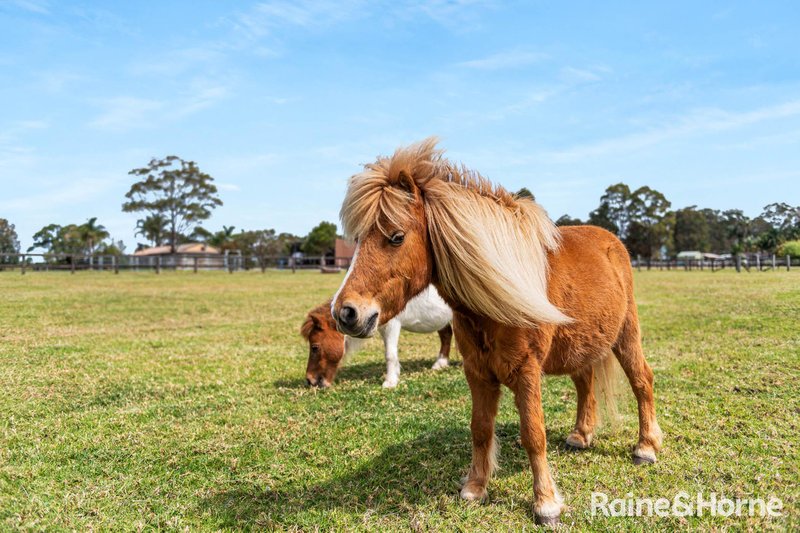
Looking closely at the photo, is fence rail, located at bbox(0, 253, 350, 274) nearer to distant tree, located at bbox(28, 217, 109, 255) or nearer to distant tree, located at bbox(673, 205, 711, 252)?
distant tree, located at bbox(28, 217, 109, 255)

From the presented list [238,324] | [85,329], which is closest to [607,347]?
[238,324]

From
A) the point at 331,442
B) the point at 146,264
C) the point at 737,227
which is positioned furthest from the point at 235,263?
the point at 737,227

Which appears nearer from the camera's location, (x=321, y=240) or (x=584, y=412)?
(x=584, y=412)

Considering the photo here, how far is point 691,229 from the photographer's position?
77500 mm

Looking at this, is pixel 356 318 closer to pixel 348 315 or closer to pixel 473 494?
pixel 348 315

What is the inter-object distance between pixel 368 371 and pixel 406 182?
4.84 m

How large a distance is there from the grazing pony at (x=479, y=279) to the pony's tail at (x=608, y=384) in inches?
33.8

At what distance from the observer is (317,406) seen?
5.46m

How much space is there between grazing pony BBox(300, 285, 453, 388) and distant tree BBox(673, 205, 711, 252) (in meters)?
81.2

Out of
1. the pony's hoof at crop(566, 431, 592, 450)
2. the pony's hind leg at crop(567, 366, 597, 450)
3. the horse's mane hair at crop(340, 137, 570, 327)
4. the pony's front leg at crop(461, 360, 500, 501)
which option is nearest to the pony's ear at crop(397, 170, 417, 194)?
the horse's mane hair at crop(340, 137, 570, 327)

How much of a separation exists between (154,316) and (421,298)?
923cm

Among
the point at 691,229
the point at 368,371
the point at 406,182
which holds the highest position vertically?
the point at 691,229

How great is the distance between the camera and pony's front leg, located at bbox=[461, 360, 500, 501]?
3.30 metres

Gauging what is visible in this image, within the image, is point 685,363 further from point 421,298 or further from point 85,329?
point 85,329
